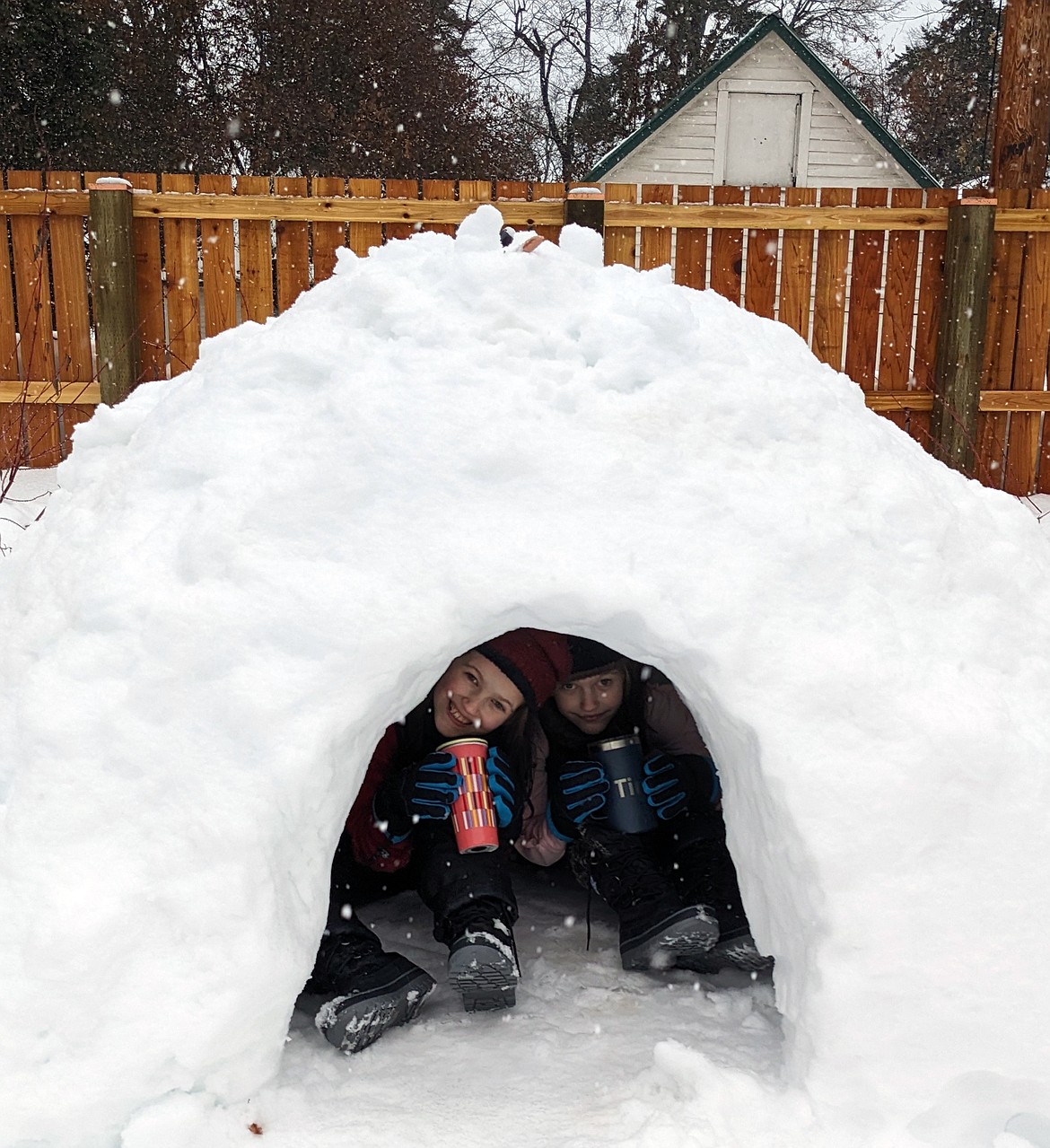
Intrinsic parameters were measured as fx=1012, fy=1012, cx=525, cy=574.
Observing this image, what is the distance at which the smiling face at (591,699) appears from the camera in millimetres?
2756

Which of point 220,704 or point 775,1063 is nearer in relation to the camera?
point 220,704

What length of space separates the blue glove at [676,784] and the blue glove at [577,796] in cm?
12

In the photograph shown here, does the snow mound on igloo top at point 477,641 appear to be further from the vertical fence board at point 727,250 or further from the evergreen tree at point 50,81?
the evergreen tree at point 50,81

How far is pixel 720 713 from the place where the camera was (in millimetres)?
1802

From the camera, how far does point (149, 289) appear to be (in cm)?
621

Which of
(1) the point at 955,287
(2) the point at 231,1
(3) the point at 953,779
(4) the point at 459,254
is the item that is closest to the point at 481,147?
(2) the point at 231,1

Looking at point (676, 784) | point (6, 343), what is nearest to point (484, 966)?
point (676, 784)

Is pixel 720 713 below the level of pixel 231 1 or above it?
below

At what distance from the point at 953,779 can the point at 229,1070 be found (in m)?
1.28

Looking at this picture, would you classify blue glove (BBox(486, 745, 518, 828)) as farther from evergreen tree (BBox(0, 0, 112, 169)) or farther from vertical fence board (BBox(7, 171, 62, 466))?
evergreen tree (BBox(0, 0, 112, 169))

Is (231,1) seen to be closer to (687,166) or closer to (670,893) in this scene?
(687,166)

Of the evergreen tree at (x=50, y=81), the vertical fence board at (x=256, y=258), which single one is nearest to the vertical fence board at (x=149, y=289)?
the vertical fence board at (x=256, y=258)

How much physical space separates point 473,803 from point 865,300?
5.26 metres

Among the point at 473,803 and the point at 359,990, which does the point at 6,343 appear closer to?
the point at 473,803
